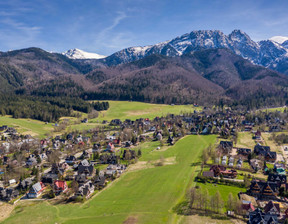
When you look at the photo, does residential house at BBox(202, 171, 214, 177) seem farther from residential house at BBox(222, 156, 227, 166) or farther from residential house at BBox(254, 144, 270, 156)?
residential house at BBox(254, 144, 270, 156)

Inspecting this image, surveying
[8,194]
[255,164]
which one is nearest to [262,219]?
[255,164]

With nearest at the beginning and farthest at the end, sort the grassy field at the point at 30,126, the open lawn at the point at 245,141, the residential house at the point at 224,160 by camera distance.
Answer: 1. the residential house at the point at 224,160
2. the open lawn at the point at 245,141
3. the grassy field at the point at 30,126

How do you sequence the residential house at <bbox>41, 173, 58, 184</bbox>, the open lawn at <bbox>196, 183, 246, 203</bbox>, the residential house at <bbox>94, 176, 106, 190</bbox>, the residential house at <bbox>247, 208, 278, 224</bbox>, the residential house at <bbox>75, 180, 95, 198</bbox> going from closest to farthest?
the residential house at <bbox>247, 208, 278, 224</bbox> → the residential house at <bbox>75, 180, 95, 198</bbox> → the open lawn at <bbox>196, 183, 246, 203</bbox> → the residential house at <bbox>94, 176, 106, 190</bbox> → the residential house at <bbox>41, 173, 58, 184</bbox>

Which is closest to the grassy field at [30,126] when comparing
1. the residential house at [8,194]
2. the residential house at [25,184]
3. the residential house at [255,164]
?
the residential house at [25,184]

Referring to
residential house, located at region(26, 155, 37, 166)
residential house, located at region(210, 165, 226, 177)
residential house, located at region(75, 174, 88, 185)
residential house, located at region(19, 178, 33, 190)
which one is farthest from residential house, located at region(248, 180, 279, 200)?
residential house, located at region(26, 155, 37, 166)

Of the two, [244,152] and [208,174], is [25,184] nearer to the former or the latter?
[208,174]

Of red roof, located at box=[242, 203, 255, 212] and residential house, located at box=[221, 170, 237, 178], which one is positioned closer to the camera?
red roof, located at box=[242, 203, 255, 212]

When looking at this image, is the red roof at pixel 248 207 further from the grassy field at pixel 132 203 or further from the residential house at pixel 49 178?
the residential house at pixel 49 178
